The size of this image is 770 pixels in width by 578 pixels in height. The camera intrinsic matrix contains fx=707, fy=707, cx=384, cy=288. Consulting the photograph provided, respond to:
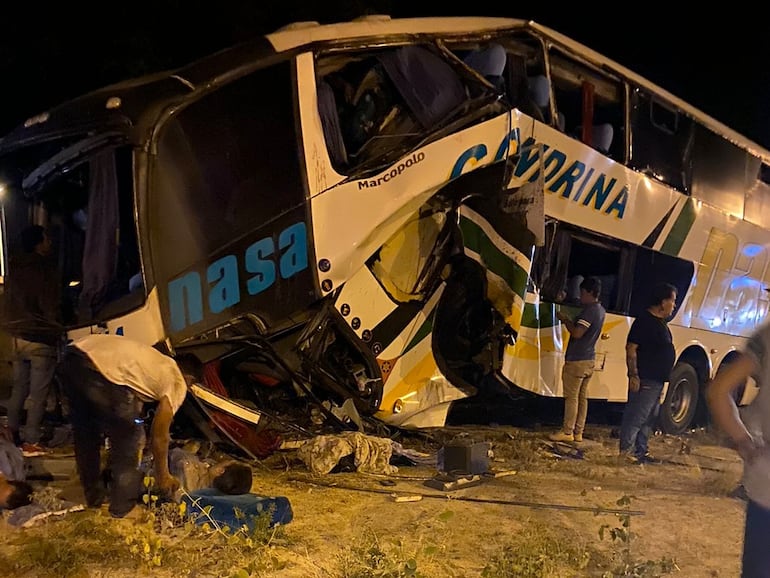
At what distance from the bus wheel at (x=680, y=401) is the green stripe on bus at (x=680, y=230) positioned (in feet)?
4.77

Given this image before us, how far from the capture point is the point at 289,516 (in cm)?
426

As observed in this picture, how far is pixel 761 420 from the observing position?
252 cm

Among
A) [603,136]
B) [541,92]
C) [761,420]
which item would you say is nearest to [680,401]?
[603,136]

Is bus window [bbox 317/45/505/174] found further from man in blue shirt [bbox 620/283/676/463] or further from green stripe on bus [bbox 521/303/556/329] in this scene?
man in blue shirt [bbox 620/283/676/463]

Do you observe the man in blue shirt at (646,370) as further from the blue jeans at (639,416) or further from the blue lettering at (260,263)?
the blue lettering at (260,263)

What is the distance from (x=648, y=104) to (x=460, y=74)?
116 inches

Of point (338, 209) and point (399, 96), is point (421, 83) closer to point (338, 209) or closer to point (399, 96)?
point (399, 96)

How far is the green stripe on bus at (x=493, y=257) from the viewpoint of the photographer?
5988 millimetres

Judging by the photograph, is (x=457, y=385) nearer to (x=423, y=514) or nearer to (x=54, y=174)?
(x=423, y=514)

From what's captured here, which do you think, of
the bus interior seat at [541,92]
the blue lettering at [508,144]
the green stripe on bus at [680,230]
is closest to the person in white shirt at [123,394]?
the blue lettering at [508,144]

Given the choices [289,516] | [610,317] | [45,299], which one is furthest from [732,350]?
[45,299]

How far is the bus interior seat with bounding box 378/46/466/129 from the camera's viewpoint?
5.39 m

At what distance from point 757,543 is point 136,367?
3.32 meters

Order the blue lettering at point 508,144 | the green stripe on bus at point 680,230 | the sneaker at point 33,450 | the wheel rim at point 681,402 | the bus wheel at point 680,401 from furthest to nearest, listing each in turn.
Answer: the wheel rim at point 681,402 < the bus wheel at point 680,401 < the green stripe on bus at point 680,230 < the blue lettering at point 508,144 < the sneaker at point 33,450
